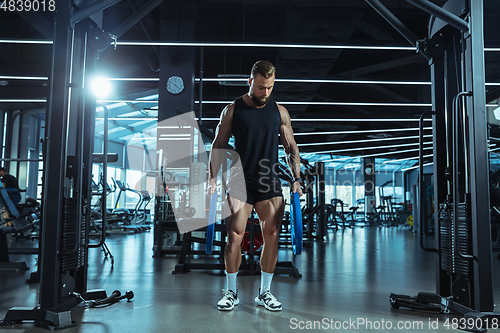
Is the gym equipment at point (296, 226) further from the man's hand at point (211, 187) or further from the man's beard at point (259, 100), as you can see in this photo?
the man's beard at point (259, 100)

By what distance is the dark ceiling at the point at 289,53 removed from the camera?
5109 mm

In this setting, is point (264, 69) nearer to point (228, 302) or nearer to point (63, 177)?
point (63, 177)

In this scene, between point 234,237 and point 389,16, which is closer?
point 234,237

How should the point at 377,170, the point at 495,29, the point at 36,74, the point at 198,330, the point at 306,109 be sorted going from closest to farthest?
the point at 198,330
the point at 495,29
the point at 36,74
the point at 306,109
the point at 377,170

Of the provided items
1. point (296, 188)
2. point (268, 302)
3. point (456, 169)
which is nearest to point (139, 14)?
point (296, 188)

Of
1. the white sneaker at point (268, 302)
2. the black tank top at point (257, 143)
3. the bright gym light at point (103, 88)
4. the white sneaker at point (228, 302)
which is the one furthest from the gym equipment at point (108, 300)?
the bright gym light at point (103, 88)

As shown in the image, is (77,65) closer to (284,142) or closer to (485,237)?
(284,142)

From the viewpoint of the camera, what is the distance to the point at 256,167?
7.80 feet

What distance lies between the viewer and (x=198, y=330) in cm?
192

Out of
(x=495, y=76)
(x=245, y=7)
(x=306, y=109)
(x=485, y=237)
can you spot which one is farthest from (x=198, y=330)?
(x=306, y=109)

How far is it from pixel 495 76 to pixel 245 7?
4651 mm

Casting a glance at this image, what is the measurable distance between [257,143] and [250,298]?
109 cm

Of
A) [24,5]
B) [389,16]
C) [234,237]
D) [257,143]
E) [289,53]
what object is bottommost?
[234,237]

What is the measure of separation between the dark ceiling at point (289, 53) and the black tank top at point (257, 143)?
120cm
